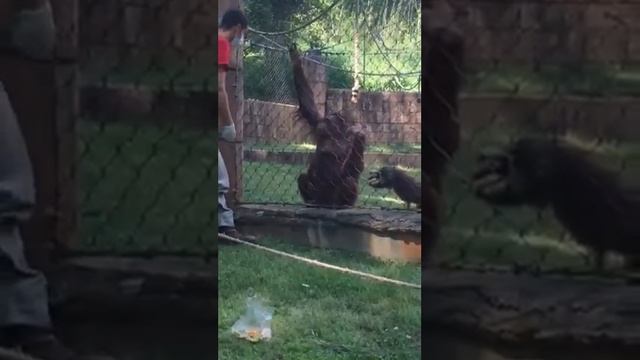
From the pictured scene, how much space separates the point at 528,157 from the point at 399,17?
174 inches

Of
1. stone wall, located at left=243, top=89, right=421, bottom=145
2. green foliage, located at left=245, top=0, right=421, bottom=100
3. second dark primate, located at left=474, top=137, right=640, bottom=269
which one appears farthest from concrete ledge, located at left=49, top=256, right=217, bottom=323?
stone wall, located at left=243, top=89, right=421, bottom=145

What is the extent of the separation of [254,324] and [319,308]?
1.08ft

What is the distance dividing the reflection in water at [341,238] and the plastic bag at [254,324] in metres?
1.17

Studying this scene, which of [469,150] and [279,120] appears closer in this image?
[469,150]

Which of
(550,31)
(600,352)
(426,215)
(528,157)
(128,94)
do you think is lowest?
(600,352)

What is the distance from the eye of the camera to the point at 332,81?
7.01 meters

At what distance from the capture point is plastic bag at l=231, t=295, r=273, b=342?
2.52 meters

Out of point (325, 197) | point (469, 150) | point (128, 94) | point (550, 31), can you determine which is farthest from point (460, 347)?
point (325, 197)

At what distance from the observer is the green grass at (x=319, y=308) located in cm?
244

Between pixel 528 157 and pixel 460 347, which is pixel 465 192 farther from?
pixel 460 347

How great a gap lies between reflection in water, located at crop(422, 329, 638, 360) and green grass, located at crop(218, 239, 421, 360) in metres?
0.80

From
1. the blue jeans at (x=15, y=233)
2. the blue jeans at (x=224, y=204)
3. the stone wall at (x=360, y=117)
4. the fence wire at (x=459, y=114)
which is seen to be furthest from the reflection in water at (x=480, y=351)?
the stone wall at (x=360, y=117)

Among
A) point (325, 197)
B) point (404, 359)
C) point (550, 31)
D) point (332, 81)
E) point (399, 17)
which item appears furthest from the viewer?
point (332, 81)

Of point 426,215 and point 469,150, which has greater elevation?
point 469,150
